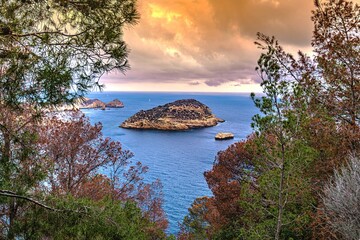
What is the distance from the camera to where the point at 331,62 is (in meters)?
8.70

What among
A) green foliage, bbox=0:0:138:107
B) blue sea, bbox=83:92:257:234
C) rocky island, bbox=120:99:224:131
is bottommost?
blue sea, bbox=83:92:257:234

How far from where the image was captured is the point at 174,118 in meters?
89.2

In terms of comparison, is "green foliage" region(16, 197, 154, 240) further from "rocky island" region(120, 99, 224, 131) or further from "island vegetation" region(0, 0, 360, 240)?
"rocky island" region(120, 99, 224, 131)

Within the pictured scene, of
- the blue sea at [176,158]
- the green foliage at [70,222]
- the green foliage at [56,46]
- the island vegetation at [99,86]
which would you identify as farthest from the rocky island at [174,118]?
the green foliage at [56,46]

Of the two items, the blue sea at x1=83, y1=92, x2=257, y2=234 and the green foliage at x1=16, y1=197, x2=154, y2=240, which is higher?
the green foliage at x1=16, y1=197, x2=154, y2=240

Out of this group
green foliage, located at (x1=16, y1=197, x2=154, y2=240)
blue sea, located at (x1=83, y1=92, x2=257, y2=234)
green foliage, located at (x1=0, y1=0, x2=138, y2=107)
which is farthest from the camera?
blue sea, located at (x1=83, y1=92, x2=257, y2=234)

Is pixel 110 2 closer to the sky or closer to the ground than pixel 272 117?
closer to the sky

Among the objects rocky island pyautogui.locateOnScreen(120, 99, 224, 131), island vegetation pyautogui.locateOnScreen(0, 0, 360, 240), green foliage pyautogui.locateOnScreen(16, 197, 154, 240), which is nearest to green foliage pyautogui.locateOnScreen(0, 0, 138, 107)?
island vegetation pyautogui.locateOnScreen(0, 0, 360, 240)

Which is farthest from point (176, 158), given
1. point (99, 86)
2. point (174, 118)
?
point (99, 86)

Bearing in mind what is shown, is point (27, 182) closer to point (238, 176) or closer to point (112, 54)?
point (112, 54)

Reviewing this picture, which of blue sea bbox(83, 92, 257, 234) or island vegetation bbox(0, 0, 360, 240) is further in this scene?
blue sea bbox(83, 92, 257, 234)

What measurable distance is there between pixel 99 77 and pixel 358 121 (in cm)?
811

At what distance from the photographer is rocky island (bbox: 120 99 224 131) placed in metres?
83.4

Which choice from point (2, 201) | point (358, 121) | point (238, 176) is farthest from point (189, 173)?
point (2, 201)
